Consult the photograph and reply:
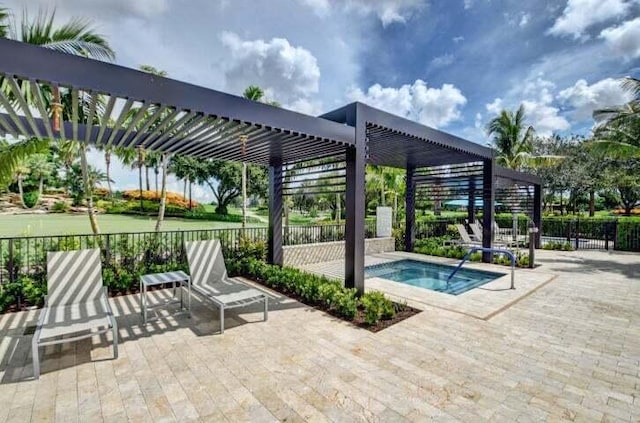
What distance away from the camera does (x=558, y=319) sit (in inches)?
200

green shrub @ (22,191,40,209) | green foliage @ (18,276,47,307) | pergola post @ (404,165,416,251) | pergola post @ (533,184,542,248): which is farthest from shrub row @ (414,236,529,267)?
green shrub @ (22,191,40,209)

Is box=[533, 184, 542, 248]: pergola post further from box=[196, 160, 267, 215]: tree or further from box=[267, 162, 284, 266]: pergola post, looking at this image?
box=[196, 160, 267, 215]: tree

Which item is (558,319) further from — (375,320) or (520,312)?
(375,320)

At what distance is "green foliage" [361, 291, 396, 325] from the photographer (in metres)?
4.71

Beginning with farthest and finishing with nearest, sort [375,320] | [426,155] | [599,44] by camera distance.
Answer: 1. [599,44]
2. [426,155]
3. [375,320]

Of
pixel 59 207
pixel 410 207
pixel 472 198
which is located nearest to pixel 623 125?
pixel 472 198

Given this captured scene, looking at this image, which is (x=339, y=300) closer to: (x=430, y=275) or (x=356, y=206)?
(x=356, y=206)

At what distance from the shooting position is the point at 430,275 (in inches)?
364

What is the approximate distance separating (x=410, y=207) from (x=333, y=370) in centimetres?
1028

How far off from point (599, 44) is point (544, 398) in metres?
15.2

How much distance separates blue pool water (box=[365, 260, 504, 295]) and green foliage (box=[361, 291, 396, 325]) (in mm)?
2594

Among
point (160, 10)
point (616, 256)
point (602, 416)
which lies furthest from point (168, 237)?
point (616, 256)

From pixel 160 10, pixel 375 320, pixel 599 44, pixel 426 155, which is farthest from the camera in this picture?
pixel 599 44

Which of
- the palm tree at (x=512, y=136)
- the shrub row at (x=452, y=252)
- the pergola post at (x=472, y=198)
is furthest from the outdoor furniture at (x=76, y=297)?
the palm tree at (x=512, y=136)
